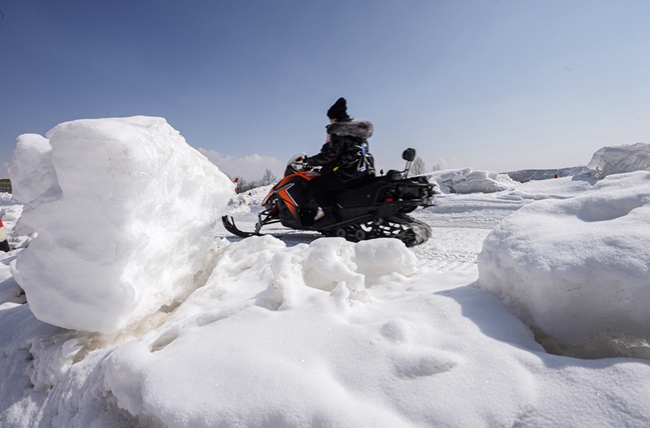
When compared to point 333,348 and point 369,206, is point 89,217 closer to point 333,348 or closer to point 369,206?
point 333,348

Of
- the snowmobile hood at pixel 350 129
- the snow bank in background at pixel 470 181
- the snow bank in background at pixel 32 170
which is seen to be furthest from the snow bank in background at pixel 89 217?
the snow bank in background at pixel 470 181

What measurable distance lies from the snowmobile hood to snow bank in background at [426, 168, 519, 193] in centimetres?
724

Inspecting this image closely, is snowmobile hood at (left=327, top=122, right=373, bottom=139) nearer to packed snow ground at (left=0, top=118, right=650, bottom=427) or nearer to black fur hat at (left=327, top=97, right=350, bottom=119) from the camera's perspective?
black fur hat at (left=327, top=97, right=350, bottom=119)

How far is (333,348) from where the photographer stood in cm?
117

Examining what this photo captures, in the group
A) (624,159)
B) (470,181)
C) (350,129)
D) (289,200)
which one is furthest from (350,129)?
(624,159)

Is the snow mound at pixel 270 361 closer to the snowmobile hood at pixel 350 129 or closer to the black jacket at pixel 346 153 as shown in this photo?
the black jacket at pixel 346 153

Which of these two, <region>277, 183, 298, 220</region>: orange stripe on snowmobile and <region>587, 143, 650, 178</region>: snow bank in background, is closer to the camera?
<region>277, 183, 298, 220</region>: orange stripe on snowmobile

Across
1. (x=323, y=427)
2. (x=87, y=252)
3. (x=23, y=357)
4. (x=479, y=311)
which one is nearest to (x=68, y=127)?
(x=87, y=252)

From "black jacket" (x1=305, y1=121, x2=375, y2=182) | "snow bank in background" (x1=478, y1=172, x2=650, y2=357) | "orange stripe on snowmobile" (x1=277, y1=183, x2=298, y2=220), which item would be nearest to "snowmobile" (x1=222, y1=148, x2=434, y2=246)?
"orange stripe on snowmobile" (x1=277, y1=183, x2=298, y2=220)

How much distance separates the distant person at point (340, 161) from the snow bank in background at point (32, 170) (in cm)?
315

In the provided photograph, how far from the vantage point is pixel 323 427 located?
85cm

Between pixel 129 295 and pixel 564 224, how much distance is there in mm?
2211

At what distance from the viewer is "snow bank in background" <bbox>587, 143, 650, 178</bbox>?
37.2ft

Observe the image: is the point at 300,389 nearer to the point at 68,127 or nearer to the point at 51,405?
the point at 51,405
